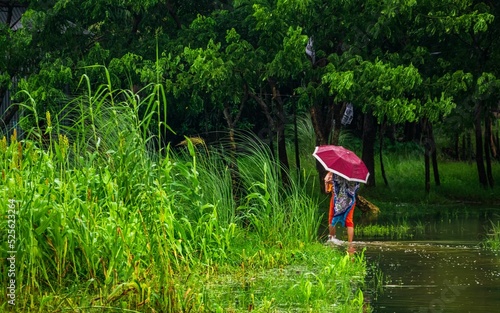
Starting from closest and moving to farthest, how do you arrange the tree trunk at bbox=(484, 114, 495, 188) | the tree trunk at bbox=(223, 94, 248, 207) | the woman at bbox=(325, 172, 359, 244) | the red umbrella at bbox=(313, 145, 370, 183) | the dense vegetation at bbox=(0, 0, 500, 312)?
the dense vegetation at bbox=(0, 0, 500, 312) < the tree trunk at bbox=(223, 94, 248, 207) < the red umbrella at bbox=(313, 145, 370, 183) < the woman at bbox=(325, 172, 359, 244) < the tree trunk at bbox=(484, 114, 495, 188)

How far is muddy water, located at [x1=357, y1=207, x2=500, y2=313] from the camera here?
9.53 m

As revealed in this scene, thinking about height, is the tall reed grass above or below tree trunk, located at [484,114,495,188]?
above

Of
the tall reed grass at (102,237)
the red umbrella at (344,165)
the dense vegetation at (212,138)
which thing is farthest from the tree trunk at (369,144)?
the tall reed grass at (102,237)

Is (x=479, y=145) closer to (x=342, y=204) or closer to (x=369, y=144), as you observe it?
(x=369, y=144)

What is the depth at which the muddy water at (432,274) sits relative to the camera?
9.53m

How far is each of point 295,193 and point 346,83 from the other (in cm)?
780

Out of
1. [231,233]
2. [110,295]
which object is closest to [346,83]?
[231,233]

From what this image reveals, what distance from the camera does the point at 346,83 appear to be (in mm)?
20688

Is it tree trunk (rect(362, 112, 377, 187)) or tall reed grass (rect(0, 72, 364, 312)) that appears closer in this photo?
tall reed grass (rect(0, 72, 364, 312))

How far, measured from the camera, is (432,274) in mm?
11586

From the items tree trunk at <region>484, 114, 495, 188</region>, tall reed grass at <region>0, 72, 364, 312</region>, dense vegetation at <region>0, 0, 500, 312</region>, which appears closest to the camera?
tall reed grass at <region>0, 72, 364, 312</region>

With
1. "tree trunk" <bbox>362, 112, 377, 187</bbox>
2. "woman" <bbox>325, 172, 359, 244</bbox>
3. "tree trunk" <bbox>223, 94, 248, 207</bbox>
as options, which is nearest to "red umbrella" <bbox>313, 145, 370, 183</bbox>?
"woman" <bbox>325, 172, 359, 244</bbox>

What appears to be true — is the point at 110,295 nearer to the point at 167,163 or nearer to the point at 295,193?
the point at 167,163

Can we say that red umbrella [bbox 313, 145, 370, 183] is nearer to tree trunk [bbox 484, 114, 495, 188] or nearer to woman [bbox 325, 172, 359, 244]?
woman [bbox 325, 172, 359, 244]
